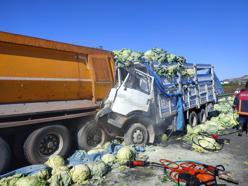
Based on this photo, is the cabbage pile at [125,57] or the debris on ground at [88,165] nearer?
the debris on ground at [88,165]

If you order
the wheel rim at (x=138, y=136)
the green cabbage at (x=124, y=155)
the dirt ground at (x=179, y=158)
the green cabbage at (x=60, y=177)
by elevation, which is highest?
the wheel rim at (x=138, y=136)

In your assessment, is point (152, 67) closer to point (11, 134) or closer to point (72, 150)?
point (72, 150)

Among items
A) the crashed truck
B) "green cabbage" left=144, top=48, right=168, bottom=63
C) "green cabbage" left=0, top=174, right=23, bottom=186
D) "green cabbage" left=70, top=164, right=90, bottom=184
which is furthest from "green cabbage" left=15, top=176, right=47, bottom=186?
"green cabbage" left=144, top=48, right=168, bottom=63

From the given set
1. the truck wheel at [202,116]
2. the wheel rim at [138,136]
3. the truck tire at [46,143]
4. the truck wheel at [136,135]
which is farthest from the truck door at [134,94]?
the truck wheel at [202,116]

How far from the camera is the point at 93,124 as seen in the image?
281 inches

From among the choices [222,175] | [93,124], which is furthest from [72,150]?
[222,175]

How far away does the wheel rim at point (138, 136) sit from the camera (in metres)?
7.63

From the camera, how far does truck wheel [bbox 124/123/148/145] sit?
7.49m

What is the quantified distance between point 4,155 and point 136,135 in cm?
360

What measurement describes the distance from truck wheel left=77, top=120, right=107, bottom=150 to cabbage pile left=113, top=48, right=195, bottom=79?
2.13 metres

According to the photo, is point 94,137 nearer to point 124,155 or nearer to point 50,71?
point 124,155

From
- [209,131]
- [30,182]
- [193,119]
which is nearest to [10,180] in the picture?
[30,182]

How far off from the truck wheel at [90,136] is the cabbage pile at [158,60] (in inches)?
83.9

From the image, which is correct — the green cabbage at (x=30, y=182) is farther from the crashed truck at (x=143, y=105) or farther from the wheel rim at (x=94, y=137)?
the crashed truck at (x=143, y=105)
